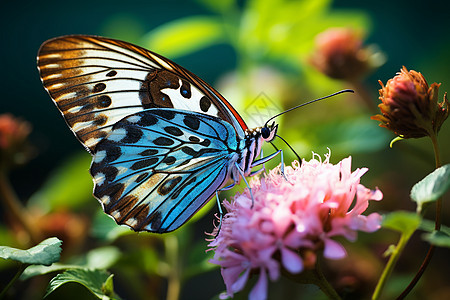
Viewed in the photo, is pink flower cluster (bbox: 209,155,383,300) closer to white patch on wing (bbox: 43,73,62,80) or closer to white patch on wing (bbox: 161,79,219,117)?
white patch on wing (bbox: 161,79,219,117)

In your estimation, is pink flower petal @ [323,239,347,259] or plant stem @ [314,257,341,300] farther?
plant stem @ [314,257,341,300]

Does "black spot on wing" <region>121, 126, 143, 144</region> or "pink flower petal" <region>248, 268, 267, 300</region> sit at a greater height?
"black spot on wing" <region>121, 126, 143, 144</region>

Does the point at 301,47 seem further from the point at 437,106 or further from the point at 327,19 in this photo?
the point at 437,106

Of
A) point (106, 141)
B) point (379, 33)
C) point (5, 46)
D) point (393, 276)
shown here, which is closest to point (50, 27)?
point (5, 46)

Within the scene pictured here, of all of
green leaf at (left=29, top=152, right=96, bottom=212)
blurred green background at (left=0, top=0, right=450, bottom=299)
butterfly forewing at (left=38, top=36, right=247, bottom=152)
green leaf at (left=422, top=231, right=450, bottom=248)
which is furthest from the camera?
green leaf at (left=29, top=152, right=96, bottom=212)

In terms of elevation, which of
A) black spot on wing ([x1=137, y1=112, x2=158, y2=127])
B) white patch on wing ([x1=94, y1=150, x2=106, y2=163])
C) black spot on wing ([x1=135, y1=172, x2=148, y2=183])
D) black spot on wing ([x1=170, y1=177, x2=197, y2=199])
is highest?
black spot on wing ([x1=137, y1=112, x2=158, y2=127])

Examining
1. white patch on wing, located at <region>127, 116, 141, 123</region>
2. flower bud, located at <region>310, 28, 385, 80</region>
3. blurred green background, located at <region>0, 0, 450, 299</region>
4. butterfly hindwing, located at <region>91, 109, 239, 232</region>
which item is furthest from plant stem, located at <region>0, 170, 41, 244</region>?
flower bud, located at <region>310, 28, 385, 80</region>
